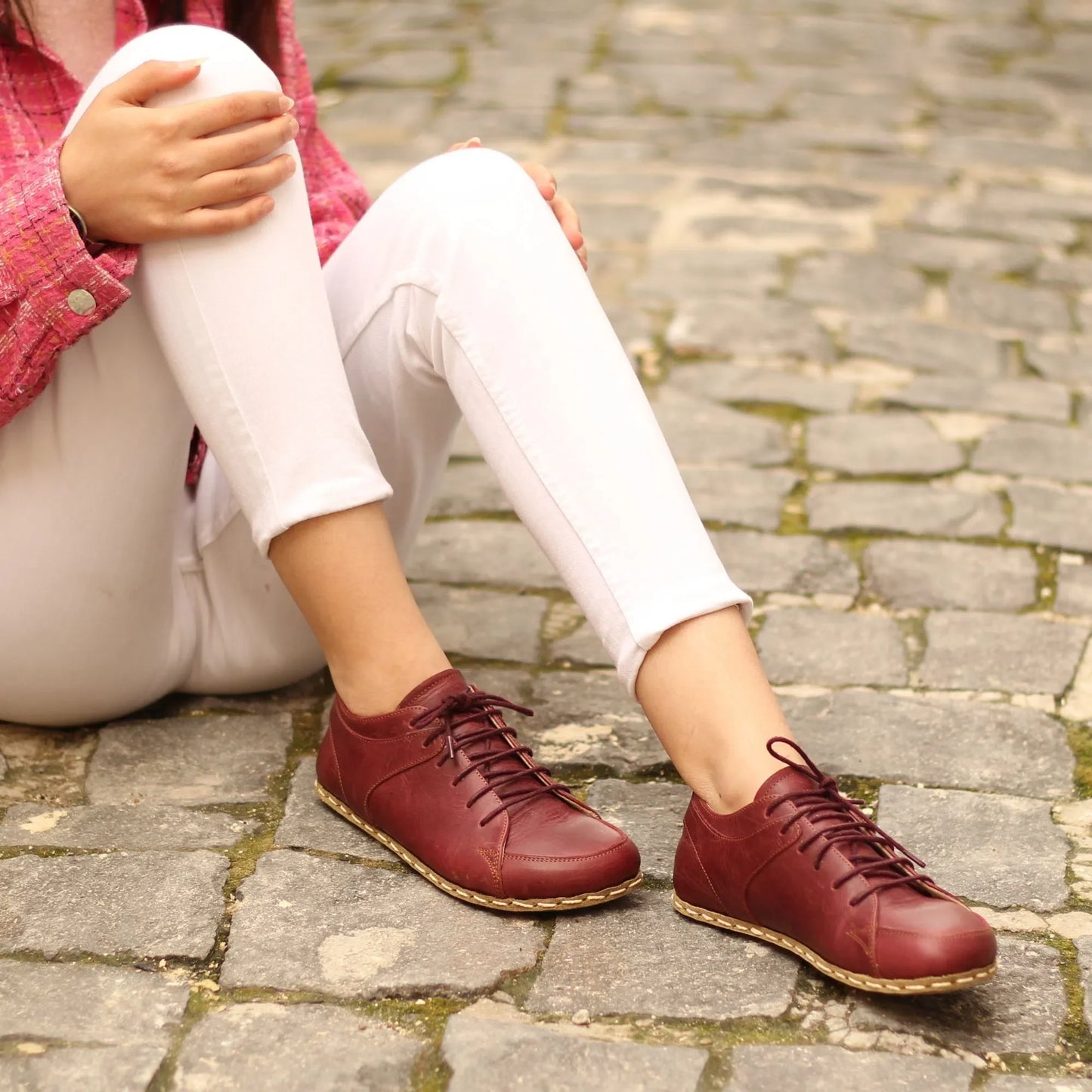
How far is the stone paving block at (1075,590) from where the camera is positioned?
2459mm

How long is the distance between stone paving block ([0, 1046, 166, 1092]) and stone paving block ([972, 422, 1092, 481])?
207 centimetres

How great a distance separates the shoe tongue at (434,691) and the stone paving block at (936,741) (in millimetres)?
549

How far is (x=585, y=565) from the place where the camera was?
164cm

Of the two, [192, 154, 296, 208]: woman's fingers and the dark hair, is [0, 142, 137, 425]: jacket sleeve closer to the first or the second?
[192, 154, 296, 208]: woman's fingers

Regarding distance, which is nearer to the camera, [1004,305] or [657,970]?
[657,970]

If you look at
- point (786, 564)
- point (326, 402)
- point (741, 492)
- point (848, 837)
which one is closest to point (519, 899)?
point (848, 837)

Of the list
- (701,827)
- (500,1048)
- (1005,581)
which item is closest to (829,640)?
(1005,581)

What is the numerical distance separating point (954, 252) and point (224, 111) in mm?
2911

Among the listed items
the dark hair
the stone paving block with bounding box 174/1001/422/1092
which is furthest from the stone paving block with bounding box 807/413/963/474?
the stone paving block with bounding box 174/1001/422/1092

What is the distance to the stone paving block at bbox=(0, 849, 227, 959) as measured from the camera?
61.7 inches

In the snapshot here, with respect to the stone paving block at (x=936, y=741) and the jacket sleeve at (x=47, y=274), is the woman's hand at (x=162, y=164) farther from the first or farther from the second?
the stone paving block at (x=936, y=741)

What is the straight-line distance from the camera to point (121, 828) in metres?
1.79

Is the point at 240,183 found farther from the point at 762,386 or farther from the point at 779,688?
the point at 762,386

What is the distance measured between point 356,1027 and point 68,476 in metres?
0.70
